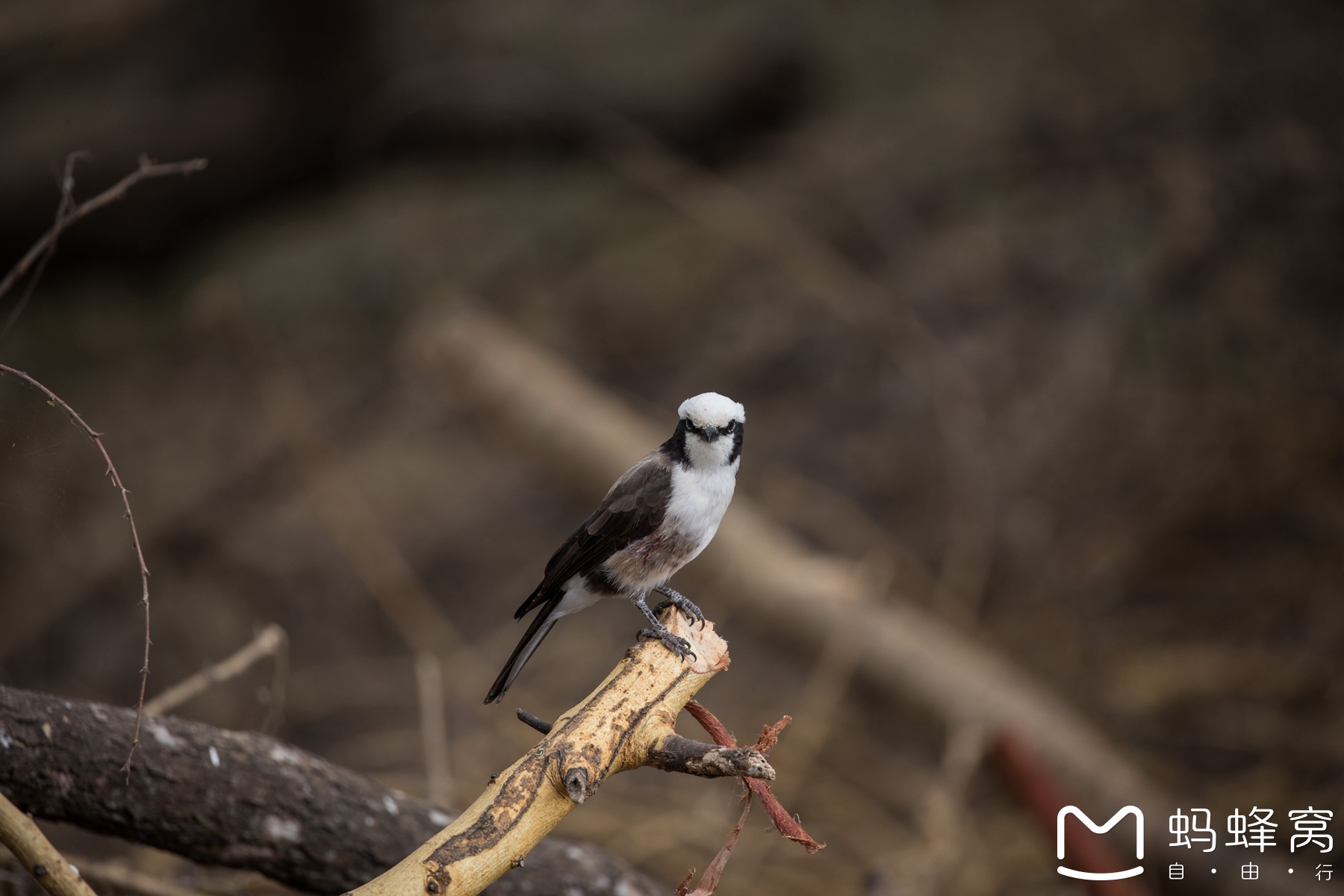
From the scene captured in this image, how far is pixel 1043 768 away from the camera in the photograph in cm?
368

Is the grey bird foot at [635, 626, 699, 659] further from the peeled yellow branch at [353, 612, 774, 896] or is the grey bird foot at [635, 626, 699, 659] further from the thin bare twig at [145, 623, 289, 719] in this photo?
the thin bare twig at [145, 623, 289, 719]

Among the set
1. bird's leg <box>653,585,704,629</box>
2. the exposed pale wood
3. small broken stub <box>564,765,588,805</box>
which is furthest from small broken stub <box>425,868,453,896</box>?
the exposed pale wood

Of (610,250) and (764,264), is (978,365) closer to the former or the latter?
(764,264)

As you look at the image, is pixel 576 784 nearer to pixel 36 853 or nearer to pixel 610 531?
pixel 610 531

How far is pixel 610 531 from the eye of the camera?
1.84 metres

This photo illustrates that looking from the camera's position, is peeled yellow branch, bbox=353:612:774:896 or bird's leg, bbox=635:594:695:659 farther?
bird's leg, bbox=635:594:695:659

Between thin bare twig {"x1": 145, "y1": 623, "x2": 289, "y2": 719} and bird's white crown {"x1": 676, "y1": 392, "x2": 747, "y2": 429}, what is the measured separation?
113 cm

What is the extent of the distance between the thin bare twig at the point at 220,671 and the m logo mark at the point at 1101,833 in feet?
7.34

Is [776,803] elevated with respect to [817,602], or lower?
lower

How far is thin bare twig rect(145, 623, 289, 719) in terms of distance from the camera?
2.04 meters

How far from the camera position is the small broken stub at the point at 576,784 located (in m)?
1.36

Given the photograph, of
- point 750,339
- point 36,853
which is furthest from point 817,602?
point 36,853

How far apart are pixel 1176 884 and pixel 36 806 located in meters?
3.69

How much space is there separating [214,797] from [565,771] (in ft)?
2.32
